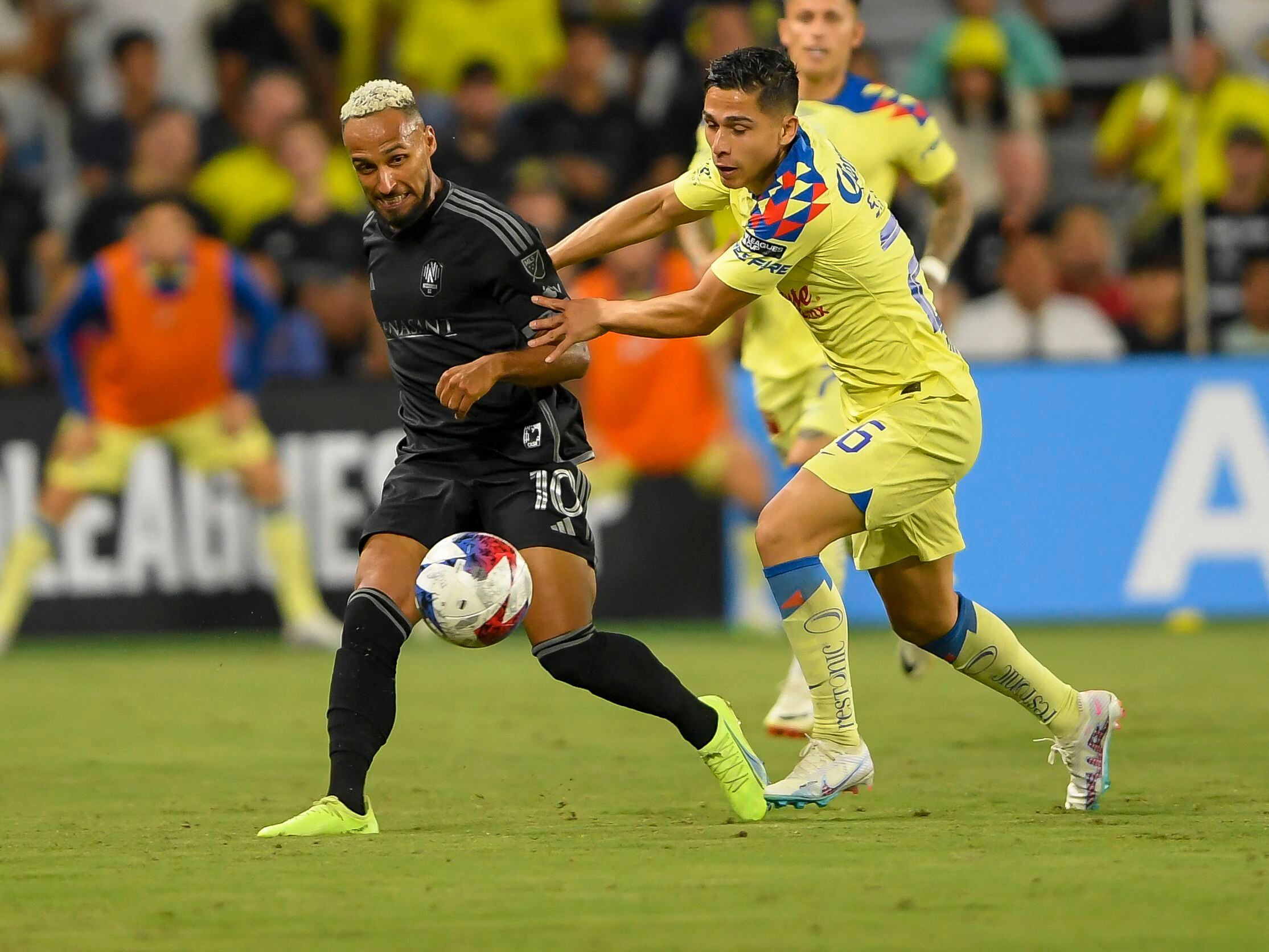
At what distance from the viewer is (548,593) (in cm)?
602

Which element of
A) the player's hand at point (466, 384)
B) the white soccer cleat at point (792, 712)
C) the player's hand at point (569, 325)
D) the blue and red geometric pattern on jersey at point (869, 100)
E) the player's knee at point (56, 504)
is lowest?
the white soccer cleat at point (792, 712)

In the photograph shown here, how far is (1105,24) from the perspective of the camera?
1508 cm

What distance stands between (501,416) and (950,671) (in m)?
5.24

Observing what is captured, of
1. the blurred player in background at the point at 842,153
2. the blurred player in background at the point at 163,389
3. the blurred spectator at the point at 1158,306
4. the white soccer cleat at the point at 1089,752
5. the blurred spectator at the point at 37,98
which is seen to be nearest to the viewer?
the white soccer cleat at the point at 1089,752

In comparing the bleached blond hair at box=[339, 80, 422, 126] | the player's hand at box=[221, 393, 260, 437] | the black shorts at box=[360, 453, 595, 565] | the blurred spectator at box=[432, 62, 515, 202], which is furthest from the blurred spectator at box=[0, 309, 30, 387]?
the bleached blond hair at box=[339, 80, 422, 126]

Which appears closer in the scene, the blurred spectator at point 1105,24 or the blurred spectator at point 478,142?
the blurred spectator at point 478,142

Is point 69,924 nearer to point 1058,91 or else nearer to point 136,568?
point 136,568

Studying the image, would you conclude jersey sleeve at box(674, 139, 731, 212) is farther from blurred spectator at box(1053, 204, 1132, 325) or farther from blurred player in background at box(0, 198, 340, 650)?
blurred spectator at box(1053, 204, 1132, 325)

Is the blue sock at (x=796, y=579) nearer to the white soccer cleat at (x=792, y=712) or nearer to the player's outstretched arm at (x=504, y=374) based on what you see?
the player's outstretched arm at (x=504, y=374)

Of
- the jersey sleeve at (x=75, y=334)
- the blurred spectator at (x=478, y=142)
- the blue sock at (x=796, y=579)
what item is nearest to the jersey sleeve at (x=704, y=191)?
the blue sock at (x=796, y=579)

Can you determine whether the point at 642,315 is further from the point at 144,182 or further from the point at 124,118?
the point at 124,118

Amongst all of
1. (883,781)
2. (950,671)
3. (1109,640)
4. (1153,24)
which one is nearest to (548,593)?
(883,781)

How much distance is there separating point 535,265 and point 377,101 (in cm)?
68

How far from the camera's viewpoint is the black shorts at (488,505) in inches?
240
